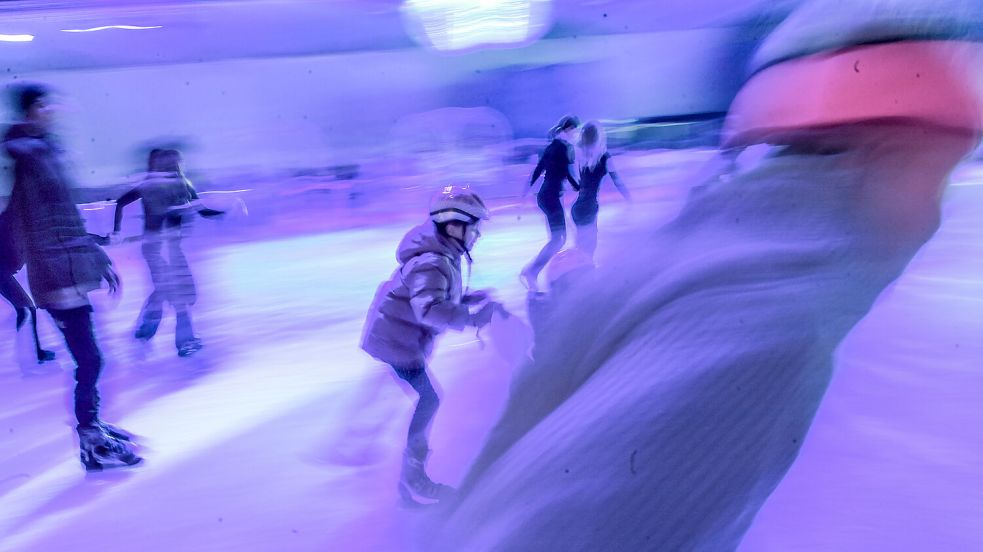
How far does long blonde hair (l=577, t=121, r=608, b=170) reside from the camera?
8.82 ft

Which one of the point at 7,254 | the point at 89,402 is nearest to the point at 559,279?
the point at 89,402

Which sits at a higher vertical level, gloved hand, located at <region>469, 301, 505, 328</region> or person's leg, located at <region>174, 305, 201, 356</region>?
gloved hand, located at <region>469, 301, 505, 328</region>

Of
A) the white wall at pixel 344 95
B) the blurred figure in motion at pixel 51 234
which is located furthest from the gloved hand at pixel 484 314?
the white wall at pixel 344 95

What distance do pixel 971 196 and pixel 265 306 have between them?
3587 mm

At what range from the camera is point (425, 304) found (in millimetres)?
1252

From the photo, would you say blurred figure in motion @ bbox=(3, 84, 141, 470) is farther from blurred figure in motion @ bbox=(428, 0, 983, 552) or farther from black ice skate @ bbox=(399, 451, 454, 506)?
blurred figure in motion @ bbox=(428, 0, 983, 552)

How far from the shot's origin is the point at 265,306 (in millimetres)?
2797

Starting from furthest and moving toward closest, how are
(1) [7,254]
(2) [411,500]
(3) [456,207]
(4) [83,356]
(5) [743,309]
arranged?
(1) [7,254]
(4) [83,356]
(2) [411,500]
(3) [456,207]
(5) [743,309]

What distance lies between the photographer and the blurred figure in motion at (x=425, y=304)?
1.26 metres

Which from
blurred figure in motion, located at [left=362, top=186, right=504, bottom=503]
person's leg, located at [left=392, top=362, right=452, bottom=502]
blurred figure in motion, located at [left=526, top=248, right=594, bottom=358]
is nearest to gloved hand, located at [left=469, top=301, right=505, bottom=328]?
blurred figure in motion, located at [left=362, top=186, right=504, bottom=503]

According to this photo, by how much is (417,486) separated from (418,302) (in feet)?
1.55

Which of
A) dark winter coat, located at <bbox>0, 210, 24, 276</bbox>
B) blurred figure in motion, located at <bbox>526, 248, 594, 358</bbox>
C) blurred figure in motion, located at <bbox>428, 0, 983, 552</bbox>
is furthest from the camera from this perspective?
blurred figure in motion, located at <bbox>526, 248, 594, 358</bbox>

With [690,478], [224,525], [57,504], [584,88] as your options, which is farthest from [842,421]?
[584,88]

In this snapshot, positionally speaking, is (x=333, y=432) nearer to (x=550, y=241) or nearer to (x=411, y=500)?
(x=411, y=500)
